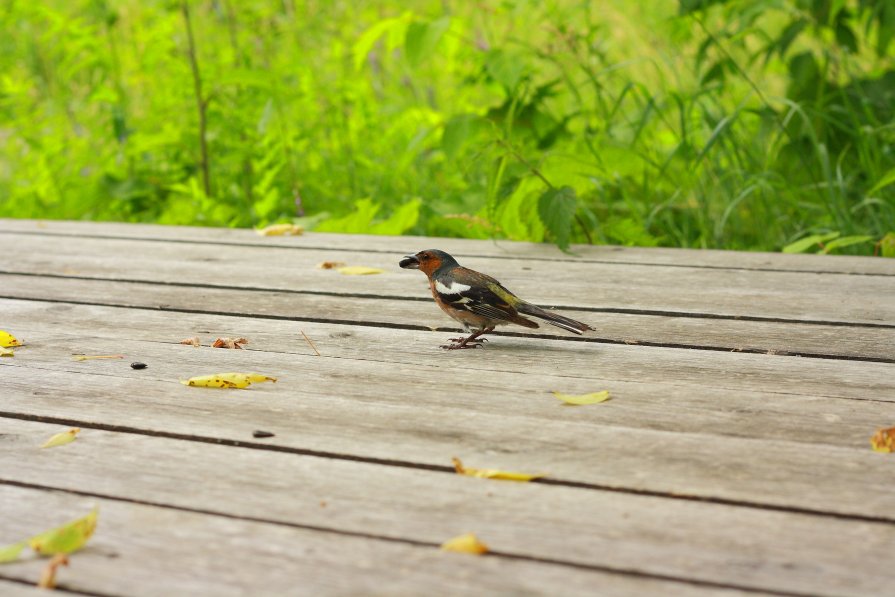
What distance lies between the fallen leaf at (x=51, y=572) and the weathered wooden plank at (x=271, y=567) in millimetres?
11

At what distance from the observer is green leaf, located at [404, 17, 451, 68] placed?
406 centimetres

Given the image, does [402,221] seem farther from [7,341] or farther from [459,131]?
[7,341]

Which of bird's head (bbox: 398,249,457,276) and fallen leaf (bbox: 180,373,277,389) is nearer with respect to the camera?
fallen leaf (bbox: 180,373,277,389)

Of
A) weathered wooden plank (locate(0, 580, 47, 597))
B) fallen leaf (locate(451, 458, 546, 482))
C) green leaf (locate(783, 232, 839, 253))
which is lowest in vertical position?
green leaf (locate(783, 232, 839, 253))

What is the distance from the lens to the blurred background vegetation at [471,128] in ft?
12.9

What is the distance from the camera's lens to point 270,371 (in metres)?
2.24

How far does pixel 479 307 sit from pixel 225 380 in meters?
0.61

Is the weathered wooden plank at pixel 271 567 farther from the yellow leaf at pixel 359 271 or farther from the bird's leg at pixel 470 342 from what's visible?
the yellow leaf at pixel 359 271

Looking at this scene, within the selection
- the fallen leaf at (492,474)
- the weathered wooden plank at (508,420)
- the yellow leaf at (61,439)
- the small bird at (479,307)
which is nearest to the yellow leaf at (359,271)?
the small bird at (479,307)

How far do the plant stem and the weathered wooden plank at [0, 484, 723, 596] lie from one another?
12.2ft

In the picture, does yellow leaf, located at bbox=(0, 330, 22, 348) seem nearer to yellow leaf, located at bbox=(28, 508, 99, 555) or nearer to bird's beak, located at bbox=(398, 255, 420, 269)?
bird's beak, located at bbox=(398, 255, 420, 269)

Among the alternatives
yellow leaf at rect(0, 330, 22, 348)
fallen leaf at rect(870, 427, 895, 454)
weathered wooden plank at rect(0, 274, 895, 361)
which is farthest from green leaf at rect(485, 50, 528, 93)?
fallen leaf at rect(870, 427, 895, 454)

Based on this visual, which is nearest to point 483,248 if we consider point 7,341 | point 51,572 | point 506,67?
point 506,67

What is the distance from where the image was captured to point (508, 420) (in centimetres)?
189
